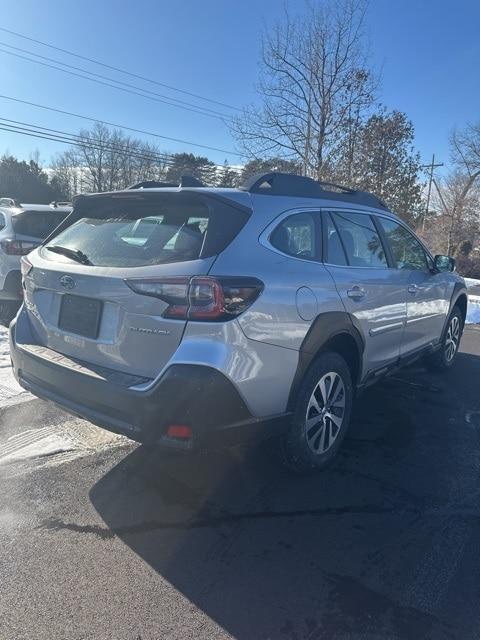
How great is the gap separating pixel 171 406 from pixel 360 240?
2256mm

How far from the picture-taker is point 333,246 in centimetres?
361

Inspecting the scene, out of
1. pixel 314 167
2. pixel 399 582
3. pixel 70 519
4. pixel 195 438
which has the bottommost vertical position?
pixel 70 519

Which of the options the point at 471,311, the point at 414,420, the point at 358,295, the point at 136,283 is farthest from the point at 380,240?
the point at 471,311

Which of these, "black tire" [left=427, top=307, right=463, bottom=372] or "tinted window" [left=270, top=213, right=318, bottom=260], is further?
"black tire" [left=427, top=307, right=463, bottom=372]

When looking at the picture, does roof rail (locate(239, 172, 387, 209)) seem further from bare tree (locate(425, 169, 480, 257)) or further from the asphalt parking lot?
bare tree (locate(425, 169, 480, 257))

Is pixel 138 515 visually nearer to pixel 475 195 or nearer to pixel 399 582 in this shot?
pixel 399 582

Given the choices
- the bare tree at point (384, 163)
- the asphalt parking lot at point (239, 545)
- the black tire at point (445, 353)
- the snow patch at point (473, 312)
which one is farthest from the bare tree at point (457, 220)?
the asphalt parking lot at point (239, 545)

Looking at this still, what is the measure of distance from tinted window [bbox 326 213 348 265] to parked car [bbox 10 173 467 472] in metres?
0.01

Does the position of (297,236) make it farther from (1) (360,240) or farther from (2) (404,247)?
(2) (404,247)

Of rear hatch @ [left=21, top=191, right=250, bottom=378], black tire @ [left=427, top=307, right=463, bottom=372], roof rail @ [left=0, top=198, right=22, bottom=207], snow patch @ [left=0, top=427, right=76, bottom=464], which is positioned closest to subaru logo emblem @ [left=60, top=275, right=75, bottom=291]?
rear hatch @ [left=21, top=191, right=250, bottom=378]

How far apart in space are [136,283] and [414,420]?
10.1ft

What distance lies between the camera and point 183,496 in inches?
123

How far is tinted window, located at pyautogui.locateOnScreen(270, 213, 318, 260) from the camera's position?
306cm

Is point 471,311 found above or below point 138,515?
above
